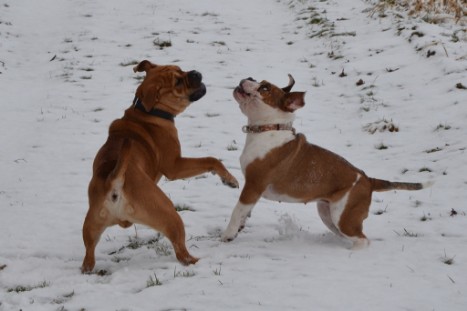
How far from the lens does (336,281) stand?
389 centimetres

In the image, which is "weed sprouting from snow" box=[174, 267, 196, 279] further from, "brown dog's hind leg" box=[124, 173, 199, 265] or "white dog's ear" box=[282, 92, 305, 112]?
"white dog's ear" box=[282, 92, 305, 112]

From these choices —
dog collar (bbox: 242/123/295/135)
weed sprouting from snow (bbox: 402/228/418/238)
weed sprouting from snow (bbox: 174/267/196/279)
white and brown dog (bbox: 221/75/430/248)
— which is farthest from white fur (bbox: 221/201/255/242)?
weed sprouting from snow (bbox: 402/228/418/238)

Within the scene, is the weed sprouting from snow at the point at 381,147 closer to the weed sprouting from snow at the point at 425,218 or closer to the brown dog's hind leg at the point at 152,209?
the weed sprouting from snow at the point at 425,218

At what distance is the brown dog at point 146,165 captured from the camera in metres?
4.13

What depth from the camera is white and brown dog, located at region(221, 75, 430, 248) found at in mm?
5137

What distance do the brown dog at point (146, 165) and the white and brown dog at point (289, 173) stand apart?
1.22 feet

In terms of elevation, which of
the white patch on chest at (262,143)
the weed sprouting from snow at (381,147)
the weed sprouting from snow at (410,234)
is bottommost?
the weed sprouting from snow at (410,234)

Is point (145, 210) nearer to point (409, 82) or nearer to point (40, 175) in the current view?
point (40, 175)

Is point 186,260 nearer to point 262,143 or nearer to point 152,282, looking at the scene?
point 152,282

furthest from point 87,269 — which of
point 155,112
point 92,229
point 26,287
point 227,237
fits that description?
point 155,112

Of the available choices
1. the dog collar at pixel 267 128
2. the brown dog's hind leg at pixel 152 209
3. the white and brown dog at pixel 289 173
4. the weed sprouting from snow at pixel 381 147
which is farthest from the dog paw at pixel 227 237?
the weed sprouting from snow at pixel 381 147

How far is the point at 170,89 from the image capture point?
5.18m

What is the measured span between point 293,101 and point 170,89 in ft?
4.04

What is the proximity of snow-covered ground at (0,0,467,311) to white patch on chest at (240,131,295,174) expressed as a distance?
81 centimetres
